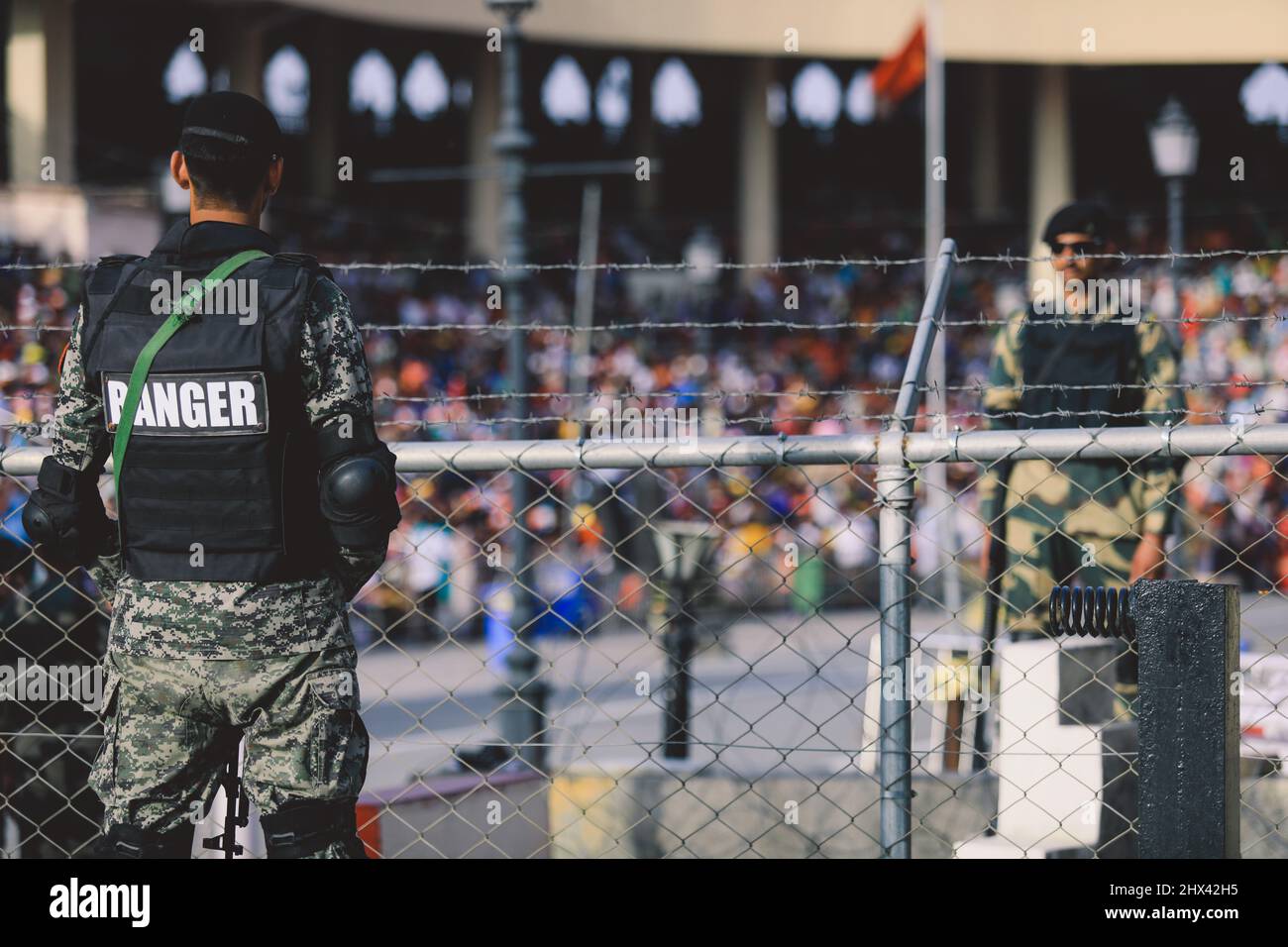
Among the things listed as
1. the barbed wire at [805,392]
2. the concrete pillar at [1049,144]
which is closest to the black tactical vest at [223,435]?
the barbed wire at [805,392]

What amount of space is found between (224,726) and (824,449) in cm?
121

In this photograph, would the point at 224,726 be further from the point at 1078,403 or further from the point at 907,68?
the point at 907,68

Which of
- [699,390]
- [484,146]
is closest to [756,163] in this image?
[484,146]

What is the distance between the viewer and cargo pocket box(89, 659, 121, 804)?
2.60 m

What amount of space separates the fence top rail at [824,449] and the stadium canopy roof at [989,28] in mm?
22368

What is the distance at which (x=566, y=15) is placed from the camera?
2389 cm

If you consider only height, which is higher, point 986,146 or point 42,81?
point 986,146

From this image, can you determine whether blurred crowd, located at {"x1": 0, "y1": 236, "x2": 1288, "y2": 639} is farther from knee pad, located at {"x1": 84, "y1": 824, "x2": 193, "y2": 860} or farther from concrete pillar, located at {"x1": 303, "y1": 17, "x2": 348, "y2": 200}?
concrete pillar, located at {"x1": 303, "y1": 17, "x2": 348, "y2": 200}

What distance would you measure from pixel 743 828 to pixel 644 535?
591cm

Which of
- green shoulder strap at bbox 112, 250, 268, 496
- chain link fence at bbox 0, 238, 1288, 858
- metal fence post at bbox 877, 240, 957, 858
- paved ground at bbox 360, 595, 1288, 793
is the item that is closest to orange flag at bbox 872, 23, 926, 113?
paved ground at bbox 360, 595, 1288, 793

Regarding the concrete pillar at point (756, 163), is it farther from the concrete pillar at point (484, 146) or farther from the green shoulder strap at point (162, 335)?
the green shoulder strap at point (162, 335)

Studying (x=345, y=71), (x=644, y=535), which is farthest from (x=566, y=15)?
(x=644, y=535)

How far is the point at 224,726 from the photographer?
264 cm
